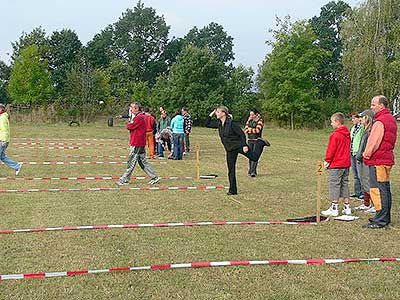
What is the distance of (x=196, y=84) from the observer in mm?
50594

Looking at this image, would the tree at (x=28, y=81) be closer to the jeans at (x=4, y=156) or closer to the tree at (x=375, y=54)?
the tree at (x=375, y=54)

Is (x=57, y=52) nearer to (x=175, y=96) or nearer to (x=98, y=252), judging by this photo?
(x=175, y=96)

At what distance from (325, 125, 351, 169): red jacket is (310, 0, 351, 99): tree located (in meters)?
53.3

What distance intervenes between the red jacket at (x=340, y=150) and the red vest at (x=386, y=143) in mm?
763

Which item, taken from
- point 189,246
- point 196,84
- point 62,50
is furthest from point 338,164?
point 62,50

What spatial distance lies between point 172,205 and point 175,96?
42.7 meters

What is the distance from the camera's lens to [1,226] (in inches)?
289

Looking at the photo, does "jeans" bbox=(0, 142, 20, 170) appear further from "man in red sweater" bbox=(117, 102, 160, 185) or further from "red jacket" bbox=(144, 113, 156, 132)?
"red jacket" bbox=(144, 113, 156, 132)

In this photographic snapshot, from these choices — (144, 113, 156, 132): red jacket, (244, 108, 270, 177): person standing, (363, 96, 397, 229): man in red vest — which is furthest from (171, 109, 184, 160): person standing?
(363, 96, 397, 229): man in red vest

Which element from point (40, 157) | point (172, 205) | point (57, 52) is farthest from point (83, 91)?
point (172, 205)

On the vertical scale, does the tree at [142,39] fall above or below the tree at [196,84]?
above

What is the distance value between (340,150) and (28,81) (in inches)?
1823

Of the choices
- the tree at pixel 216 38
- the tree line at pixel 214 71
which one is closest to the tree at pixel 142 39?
the tree line at pixel 214 71

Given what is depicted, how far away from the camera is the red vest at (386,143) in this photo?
7.56 m
